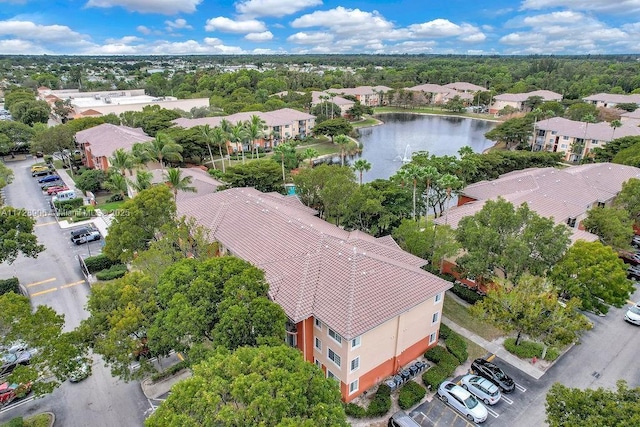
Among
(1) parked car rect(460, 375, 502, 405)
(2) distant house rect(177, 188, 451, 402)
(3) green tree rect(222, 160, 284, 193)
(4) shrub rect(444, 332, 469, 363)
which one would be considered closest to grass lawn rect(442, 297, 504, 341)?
(4) shrub rect(444, 332, 469, 363)

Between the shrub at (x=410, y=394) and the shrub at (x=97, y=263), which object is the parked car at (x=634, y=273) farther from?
the shrub at (x=97, y=263)

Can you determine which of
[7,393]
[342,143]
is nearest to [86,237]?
[7,393]

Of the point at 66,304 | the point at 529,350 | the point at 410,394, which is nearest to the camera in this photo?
the point at 410,394

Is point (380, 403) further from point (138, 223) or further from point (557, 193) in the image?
point (557, 193)

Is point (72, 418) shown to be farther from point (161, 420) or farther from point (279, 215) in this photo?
point (279, 215)

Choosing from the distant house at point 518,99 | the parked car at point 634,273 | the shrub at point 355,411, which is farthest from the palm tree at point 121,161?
the distant house at point 518,99
